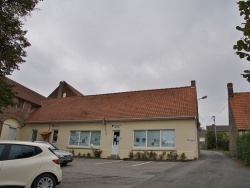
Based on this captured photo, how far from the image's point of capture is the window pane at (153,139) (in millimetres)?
21255

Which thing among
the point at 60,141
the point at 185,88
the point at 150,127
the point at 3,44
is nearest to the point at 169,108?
the point at 150,127

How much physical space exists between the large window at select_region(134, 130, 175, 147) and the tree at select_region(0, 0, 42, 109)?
12.2 meters

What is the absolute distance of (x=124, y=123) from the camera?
23.1 meters

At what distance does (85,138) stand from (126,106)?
4902 millimetres

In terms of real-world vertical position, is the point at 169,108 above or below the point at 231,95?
below

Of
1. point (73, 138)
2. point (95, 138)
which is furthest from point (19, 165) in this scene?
point (73, 138)

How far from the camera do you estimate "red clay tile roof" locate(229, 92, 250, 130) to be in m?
21.0

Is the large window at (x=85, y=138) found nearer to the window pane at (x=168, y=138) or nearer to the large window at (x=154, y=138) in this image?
the large window at (x=154, y=138)

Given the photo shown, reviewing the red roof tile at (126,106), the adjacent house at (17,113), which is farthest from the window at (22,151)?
the adjacent house at (17,113)

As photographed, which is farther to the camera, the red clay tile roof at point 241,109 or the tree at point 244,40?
the red clay tile roof at point 241,109

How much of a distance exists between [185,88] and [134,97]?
16.8 ft

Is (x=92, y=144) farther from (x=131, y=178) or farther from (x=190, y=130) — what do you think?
(x=131, y=178)

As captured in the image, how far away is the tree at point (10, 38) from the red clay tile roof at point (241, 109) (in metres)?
17.1

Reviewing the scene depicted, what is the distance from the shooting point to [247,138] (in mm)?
15758
